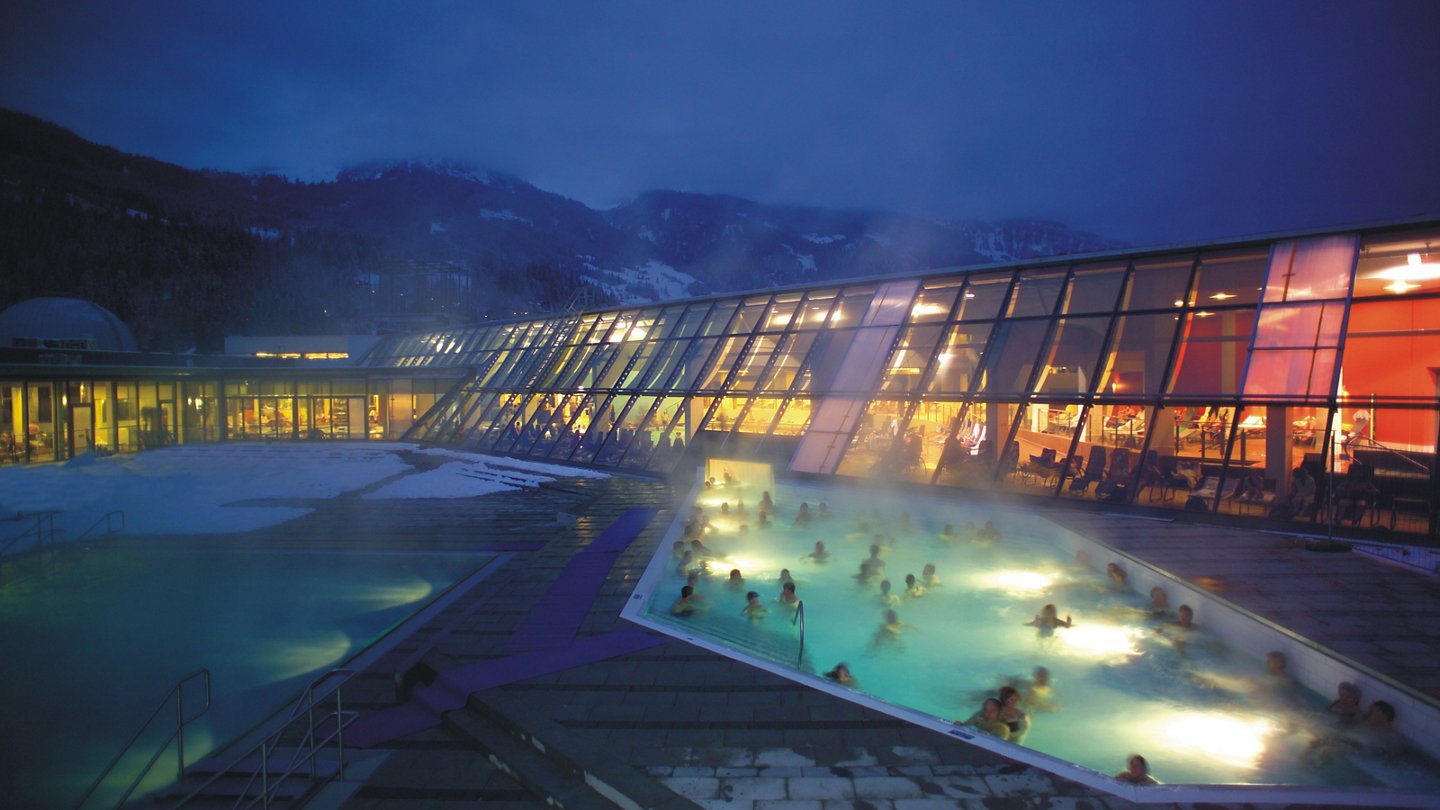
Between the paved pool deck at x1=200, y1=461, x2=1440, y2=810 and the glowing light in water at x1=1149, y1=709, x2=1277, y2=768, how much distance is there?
1.06 meters

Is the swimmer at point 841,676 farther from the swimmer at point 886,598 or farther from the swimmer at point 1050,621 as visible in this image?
the swimmer at point 1050,621

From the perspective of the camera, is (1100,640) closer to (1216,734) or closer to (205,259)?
(1216,734)

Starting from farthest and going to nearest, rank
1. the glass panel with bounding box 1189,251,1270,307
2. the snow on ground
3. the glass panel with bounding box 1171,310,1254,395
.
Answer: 1. the snow on ground
2. the glass panel with bounding box 1189,251,1270,307
3. the glass panel with bounding box 1171,310,1254,395

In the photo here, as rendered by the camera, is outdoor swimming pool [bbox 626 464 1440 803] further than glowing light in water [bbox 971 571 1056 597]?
No

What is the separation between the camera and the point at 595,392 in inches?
889

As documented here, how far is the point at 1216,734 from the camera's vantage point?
257 inches

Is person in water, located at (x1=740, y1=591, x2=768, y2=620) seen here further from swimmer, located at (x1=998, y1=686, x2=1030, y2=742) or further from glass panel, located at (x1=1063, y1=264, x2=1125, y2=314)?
glass panel, located at (x1=1063, y1=264, x2=1125, y2=314)

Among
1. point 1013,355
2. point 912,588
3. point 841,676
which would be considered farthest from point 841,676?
point 1013,355

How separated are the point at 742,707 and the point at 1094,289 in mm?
12795

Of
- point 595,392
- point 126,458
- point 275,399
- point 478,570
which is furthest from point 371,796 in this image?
point 275,399

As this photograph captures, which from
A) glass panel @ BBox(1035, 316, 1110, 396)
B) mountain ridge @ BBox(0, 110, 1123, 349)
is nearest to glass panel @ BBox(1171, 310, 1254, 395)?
glass panel @ BBox(1035, 316, 1110, 396)

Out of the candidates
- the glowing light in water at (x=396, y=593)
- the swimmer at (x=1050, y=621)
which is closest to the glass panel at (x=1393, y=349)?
the swimmer at (x=1050, y=621)

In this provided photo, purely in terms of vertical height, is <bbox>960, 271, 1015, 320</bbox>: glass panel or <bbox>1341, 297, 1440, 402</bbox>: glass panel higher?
<bbox>960, 271, 1015, 320</bbox>: glass panel

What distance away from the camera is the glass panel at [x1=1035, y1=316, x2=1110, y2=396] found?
13.8 metres
